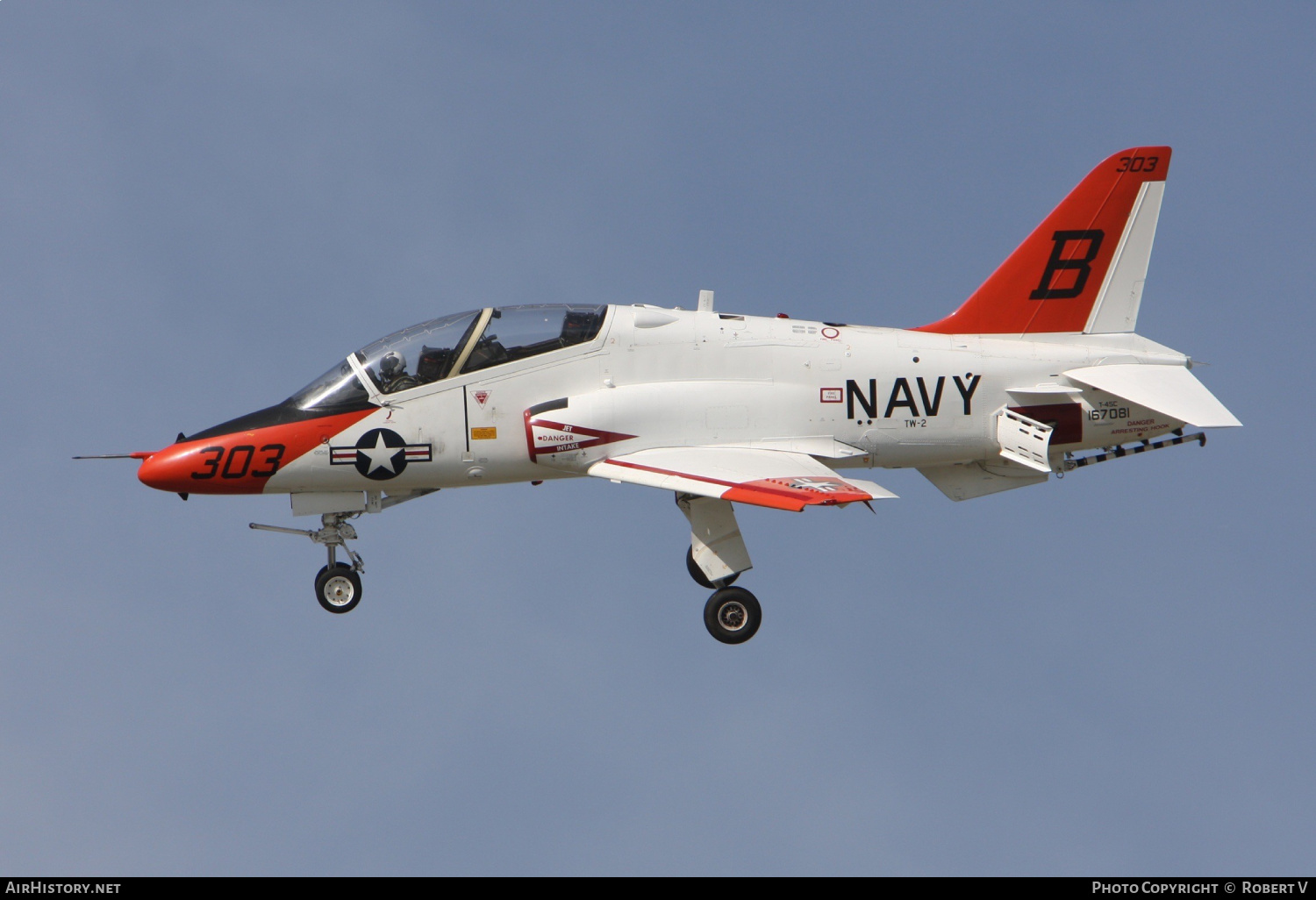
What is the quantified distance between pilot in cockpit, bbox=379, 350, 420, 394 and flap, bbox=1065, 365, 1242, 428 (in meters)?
7.62

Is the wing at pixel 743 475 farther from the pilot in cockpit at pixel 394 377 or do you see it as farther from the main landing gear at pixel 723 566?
the pilot in cockpit at pixel 394 377

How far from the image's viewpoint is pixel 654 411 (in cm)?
1823

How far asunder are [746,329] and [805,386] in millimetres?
949

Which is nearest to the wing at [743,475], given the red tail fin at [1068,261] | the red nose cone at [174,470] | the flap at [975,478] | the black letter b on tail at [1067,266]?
the flap at [975,478]

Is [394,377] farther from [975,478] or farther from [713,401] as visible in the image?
[975,478]

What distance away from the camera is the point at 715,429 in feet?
60.0

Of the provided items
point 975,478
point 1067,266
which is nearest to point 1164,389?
point 1067,266

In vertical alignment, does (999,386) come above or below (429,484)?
above

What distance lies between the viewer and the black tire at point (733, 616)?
A: 60.1 ft

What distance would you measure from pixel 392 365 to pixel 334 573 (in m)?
2.48

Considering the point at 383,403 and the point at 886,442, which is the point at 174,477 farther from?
the point at 886,442

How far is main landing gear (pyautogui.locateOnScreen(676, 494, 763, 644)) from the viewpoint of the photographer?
1831 centimetres

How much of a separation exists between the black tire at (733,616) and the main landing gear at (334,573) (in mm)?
4088

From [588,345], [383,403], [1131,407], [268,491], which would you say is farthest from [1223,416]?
[268,491]
